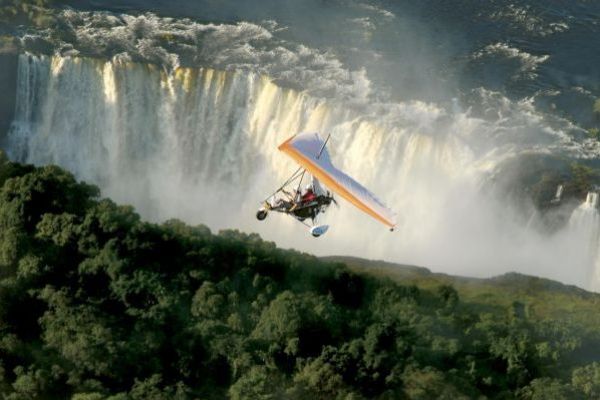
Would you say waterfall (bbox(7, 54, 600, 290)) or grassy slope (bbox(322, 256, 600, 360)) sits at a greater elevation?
waterfall (bbox(7, 54, 600, 290))

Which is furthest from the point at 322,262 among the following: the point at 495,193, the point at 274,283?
the point at 495,193

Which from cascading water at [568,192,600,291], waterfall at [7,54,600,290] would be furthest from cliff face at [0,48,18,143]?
cascading water at [568,192,600,291]

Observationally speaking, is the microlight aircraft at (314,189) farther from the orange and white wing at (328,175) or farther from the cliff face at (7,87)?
the cliff face at (7,87)

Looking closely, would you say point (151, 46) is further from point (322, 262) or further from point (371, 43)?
point (322, 262)

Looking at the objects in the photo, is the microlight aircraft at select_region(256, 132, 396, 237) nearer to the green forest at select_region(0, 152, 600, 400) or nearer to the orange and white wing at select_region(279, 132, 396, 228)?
the orange and white wing at select_region(279, 132, 396, 228)

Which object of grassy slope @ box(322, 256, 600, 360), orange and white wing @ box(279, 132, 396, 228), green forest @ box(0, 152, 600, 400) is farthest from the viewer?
grassy slope @ box(322, 256, 600, 360)

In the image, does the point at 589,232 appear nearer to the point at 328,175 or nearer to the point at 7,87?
the point at 328,175
